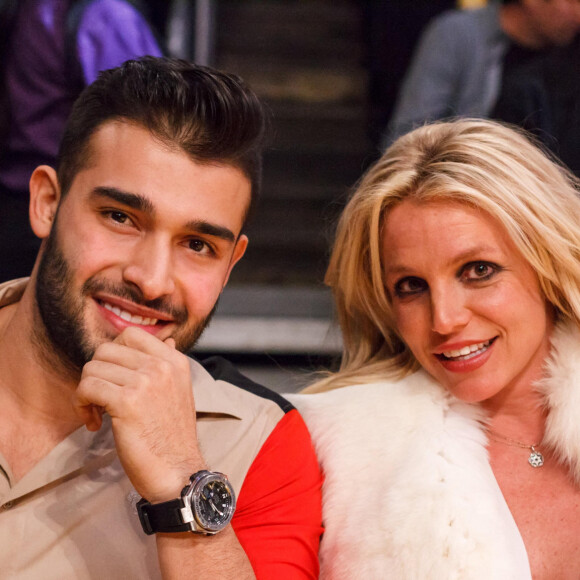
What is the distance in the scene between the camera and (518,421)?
2074 millimetres

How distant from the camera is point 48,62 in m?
2.71

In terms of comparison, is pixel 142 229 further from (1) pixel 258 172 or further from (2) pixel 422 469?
(2) pixel 422 469

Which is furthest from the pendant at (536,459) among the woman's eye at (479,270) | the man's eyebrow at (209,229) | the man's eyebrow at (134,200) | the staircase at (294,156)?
the staircase at (294,156)

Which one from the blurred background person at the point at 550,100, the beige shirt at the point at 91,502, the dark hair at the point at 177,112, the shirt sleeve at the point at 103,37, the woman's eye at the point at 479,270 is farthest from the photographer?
the blurred background person at the point at 550,100

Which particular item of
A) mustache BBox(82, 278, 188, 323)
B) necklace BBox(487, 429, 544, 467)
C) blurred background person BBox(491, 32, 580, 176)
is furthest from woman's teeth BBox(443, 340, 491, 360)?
blurred background person BBox(491, 32, 580, 176)

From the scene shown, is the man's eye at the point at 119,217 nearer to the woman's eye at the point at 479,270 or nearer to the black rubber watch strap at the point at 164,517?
the black rubber watch strap at the point at 164,517

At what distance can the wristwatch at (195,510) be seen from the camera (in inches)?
59.9

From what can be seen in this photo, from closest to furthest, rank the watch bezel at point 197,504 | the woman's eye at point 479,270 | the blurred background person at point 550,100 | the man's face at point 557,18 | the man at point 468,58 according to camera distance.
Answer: the watch bezel at point 197,504 < the woman's eye at point 479,270 < the blurred background person at point 550,100 < the man's face at point 557,18 < the man at point 468,58

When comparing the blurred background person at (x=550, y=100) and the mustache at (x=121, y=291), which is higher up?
the blurred background person at (x=550, y=100)

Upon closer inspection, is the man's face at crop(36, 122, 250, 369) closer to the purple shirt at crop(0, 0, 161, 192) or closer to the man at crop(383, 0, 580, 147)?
the purple shirt at crop(0, 0, 161, 192)

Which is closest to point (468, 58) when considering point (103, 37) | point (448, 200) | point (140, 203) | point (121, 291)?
point (103, 37)

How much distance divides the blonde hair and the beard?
0.55 m

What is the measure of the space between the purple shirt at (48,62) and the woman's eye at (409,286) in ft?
4.12

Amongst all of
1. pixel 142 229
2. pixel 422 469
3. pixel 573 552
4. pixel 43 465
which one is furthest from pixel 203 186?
pixel 573 552
